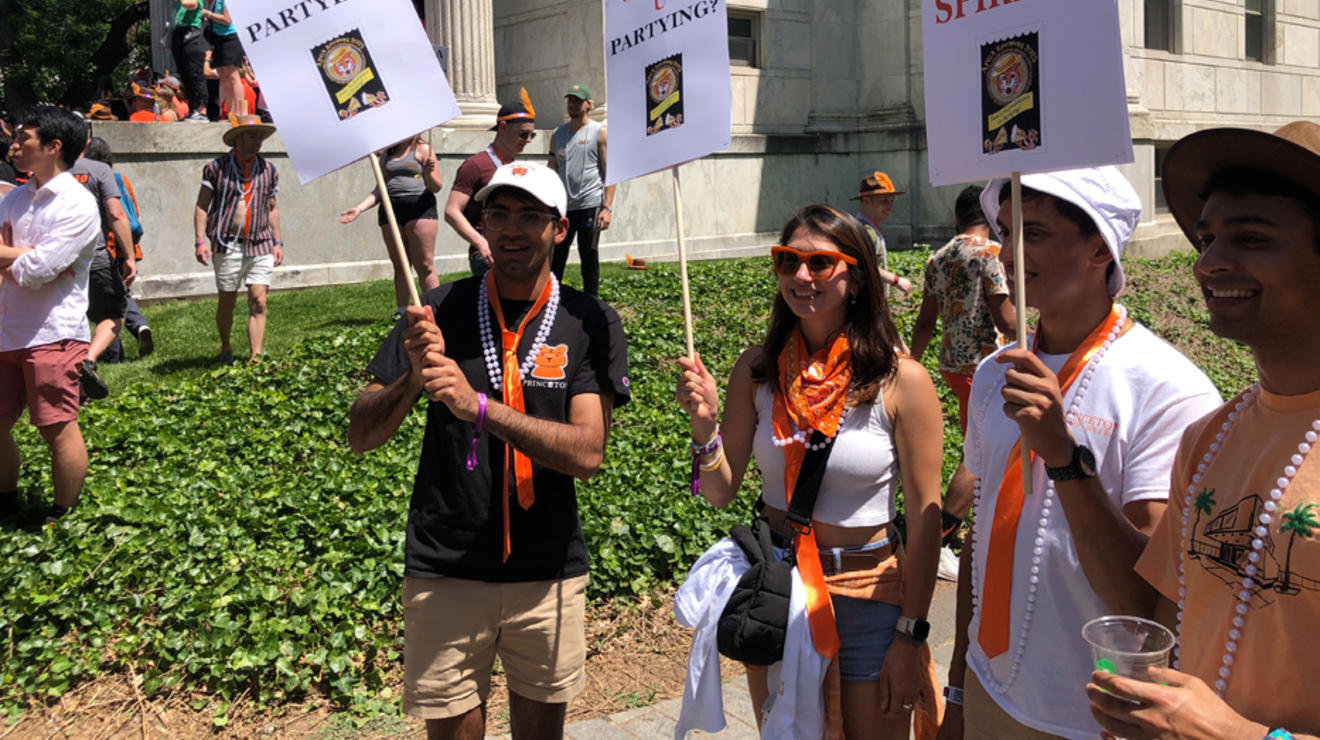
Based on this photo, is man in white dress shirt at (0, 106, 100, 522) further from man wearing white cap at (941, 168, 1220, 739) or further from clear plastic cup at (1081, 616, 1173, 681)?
clear plastic cup at (1081, 616, 1173, 681)

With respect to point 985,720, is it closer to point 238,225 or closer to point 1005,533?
point 1005,533

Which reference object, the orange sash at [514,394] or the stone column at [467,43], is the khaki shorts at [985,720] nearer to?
the orange sash at [514,394]

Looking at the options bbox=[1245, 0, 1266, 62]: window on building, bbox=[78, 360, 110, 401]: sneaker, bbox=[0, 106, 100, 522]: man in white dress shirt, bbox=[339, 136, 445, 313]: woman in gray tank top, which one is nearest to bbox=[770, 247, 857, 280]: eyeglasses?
bbox=[0, 106, 100, 522]: man in white dress shirt

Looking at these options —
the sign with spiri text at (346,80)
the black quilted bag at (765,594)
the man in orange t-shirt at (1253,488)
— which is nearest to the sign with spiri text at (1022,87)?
the man in orange t-shirt at (1253,488)

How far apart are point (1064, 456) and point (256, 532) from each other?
183 inches

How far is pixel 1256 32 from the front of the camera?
2112cm

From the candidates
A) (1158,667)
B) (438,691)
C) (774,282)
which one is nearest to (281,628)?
(438,691)

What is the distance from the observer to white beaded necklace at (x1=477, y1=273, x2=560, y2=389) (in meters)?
3.54

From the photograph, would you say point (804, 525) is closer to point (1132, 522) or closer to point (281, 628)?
point (1132, 522)

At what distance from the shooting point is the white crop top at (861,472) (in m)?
3.31

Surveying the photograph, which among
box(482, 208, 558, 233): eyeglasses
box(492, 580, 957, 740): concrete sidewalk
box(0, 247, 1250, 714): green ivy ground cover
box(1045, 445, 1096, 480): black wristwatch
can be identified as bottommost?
box(492, 580, 957, 740): concrete sidewalk

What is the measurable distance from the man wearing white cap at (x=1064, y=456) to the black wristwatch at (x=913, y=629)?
0.32 metres

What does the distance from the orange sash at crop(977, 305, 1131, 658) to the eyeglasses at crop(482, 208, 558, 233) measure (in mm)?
1604

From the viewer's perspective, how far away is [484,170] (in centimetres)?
912
